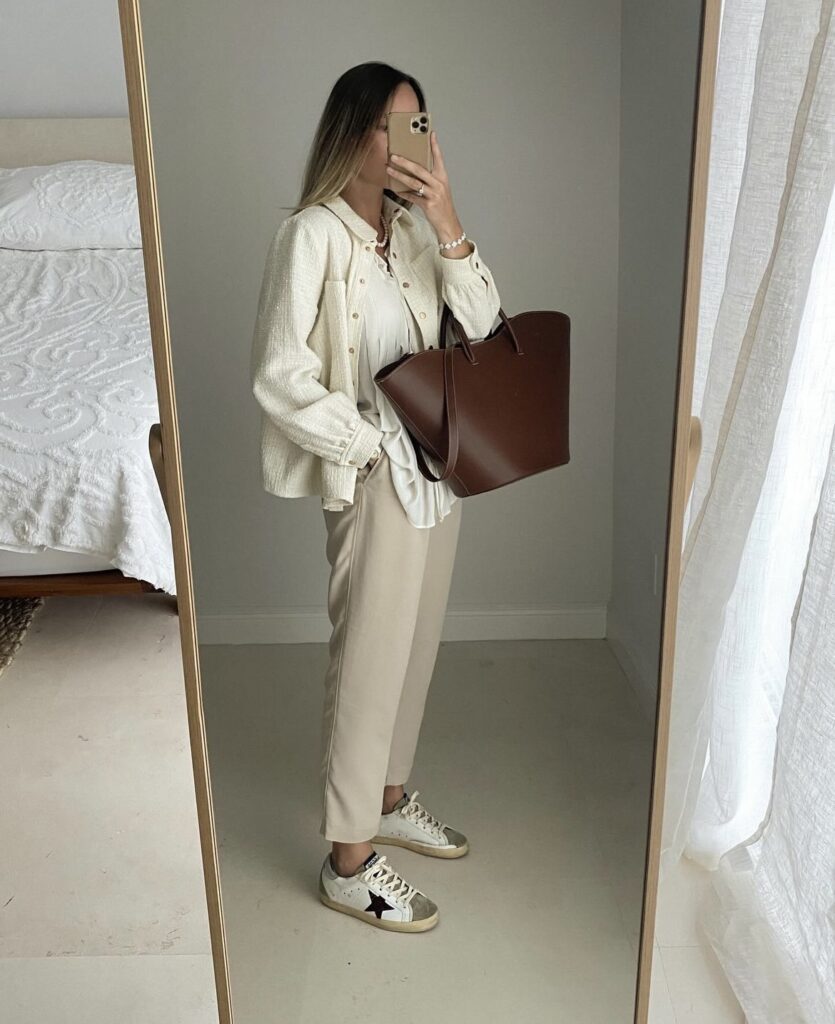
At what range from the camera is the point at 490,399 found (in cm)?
118

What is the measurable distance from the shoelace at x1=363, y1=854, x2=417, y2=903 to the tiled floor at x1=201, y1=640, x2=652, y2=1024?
12 mm

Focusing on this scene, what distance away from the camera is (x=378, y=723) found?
1347 millimetres

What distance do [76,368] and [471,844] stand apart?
0.85 meters

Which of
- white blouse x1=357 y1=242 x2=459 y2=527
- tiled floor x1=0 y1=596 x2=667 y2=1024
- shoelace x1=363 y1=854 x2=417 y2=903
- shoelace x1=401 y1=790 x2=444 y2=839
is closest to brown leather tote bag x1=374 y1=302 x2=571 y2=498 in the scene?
white blouse x1=357 y1=242 x2=459 y2=527

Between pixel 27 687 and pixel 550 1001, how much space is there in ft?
4.43

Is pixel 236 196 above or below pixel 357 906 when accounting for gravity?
above

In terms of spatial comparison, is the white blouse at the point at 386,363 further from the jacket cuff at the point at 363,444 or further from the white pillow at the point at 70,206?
the white pillow at the point at 70,206

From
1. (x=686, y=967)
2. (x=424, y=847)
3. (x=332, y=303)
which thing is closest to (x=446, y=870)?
(x=424, y=847)

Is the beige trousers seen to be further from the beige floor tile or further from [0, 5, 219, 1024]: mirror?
the beige floor tile

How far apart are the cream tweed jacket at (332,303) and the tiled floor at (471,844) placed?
1.04 ft

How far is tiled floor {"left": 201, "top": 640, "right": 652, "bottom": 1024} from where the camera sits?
1.30 meters

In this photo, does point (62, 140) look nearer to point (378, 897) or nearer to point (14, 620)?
point (378, 897)

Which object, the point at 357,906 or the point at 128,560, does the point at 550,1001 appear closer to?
the point at 357,906

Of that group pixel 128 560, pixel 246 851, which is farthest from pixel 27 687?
pixel 246 851
